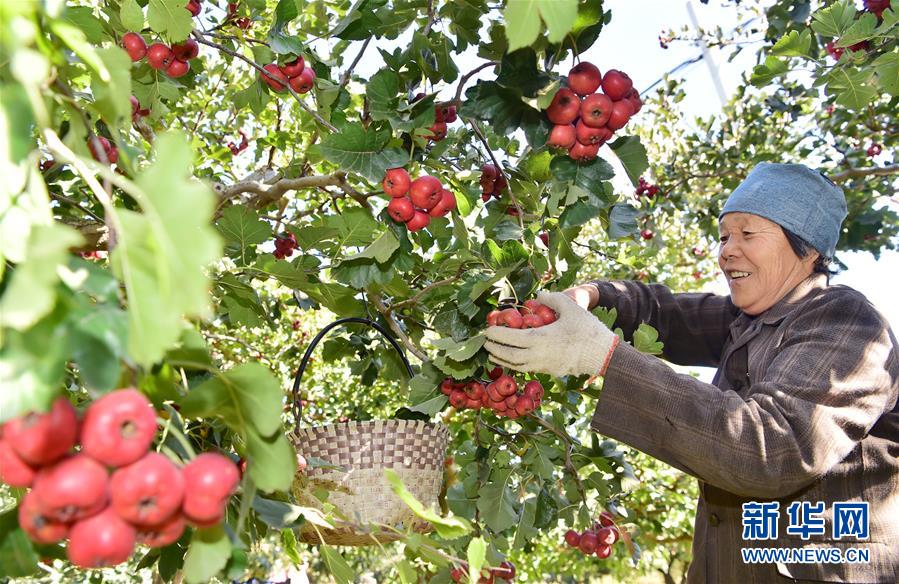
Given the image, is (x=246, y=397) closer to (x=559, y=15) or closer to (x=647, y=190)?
(x=559, y=15)

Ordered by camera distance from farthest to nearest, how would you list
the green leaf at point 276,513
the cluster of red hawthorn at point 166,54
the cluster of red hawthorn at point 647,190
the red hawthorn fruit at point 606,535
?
the cluster of red hawthorn at point 647,190 < the red hawthorn fruit at point 606,535 < the cluster of red hawthorn at point 166,54 < the green leaf at point 276,513

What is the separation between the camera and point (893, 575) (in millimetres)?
2074

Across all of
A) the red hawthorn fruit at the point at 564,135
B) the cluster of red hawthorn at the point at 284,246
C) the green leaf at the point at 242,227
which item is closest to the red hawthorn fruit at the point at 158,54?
the green leaf at the point at 242,227

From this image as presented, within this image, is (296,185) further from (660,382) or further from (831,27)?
(831,27)

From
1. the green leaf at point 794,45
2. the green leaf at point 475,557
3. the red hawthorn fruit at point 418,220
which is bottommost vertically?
the green leaf at point 475,557

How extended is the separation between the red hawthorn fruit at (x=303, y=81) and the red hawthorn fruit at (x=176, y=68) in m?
0.39

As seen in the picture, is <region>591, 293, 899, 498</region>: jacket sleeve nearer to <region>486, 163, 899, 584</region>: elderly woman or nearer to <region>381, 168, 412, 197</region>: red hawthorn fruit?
<region>486, 163, 899, 584</region>: elderly woman

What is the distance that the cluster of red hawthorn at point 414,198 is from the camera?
1551mm

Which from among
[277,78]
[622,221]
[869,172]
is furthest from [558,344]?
[869,172]

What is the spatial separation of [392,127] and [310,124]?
0.97 metres

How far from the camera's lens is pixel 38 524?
2.32 ft

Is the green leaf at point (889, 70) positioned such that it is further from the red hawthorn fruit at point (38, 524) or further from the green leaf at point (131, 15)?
the red hawthorn fruit at point (38, 524)

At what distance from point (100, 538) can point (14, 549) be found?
37 cm

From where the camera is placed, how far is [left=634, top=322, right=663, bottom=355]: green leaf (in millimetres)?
2014
